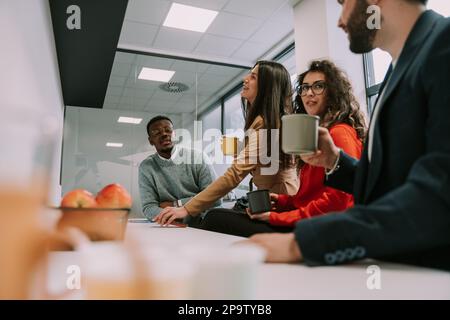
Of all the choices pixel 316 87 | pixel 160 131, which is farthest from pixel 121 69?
pixel 316 87

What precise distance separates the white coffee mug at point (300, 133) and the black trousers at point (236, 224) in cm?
66

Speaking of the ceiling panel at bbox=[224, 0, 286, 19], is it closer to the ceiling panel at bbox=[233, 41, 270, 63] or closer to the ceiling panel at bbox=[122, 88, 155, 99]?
the ceiling panel at bbox=[233, 41, 270, 63]

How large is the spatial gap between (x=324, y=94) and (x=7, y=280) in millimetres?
1471

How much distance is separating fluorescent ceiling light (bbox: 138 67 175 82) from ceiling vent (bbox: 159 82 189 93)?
11 centimetres

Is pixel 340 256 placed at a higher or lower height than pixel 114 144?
lower

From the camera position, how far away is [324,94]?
1563 mm

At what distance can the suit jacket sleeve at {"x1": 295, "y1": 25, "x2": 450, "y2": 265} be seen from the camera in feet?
Answer: 1.62

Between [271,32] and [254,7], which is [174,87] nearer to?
[271,32]

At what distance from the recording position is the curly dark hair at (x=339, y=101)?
1.43m

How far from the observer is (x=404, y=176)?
630mm

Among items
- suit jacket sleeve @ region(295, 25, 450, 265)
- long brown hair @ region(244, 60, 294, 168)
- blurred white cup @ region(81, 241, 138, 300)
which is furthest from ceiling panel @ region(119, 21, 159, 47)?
blurred white cup @ region(81, 241, 138, 300)

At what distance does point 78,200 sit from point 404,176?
2.11 feet

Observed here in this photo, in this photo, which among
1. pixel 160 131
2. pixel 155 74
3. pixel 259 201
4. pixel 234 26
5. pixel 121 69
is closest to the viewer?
pixel 259 201

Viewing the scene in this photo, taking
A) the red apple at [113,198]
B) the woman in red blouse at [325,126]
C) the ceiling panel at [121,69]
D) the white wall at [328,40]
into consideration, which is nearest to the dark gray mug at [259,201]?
the woman in red blouse at [325,126]
